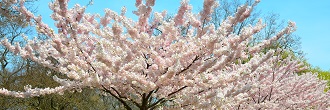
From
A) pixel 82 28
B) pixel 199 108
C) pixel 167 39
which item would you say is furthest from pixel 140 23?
pixel 199 108

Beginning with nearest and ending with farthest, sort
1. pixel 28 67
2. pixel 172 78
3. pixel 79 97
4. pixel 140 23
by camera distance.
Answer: pixel 172 78
pixel 140 23
pixel 79 97
pixel 28 67

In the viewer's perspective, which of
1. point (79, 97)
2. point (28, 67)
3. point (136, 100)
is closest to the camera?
point (136, 100)

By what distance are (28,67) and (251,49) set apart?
17192 millimetres

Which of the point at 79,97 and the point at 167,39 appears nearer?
the point at 167,39

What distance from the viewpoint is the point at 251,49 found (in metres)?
5.44

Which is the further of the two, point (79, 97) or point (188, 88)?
point (79, 97)

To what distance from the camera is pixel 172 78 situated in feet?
15.6

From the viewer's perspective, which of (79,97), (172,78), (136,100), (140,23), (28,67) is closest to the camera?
(172,78)

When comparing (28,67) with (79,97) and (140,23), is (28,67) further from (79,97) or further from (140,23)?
(140,23)

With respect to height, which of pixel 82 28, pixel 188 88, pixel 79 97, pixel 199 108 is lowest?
pixel 199 108

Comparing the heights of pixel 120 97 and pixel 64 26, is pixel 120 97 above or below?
below

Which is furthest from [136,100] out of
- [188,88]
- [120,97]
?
[188,88]

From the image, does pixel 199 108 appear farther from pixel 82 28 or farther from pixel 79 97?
pixel 79 97

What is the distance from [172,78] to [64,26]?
1618 mm
